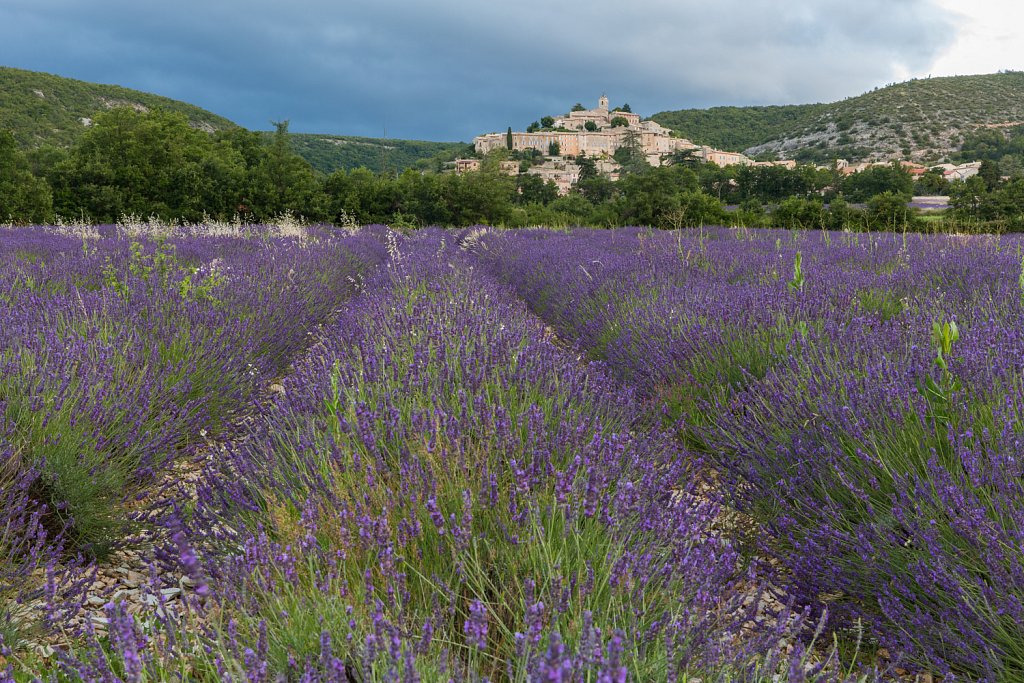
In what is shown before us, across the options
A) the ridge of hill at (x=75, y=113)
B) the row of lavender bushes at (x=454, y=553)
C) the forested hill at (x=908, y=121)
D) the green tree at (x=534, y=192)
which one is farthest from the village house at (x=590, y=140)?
the row of lavender bushes at (x=454, y=553)

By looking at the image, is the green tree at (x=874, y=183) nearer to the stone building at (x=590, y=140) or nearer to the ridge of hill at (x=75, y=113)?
the ridge of hill at (x=75, y=113)

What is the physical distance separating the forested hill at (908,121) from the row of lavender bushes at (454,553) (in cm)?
8165

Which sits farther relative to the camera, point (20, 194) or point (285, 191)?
point (285, 191)

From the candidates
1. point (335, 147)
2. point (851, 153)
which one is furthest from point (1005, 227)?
point (335, 147)

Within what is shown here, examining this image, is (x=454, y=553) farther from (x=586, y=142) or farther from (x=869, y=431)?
(x=586, y=142)

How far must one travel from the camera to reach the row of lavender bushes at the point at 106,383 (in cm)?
201

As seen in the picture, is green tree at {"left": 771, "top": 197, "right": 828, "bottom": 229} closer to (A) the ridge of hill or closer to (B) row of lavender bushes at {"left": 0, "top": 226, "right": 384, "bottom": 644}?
(B) row of lavender bushes at {"left": 0, "top": 226, "right": 384, "bottom": 644}

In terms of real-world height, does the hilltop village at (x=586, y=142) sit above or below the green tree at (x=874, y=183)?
above

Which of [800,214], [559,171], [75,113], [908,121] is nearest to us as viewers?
[800,214]

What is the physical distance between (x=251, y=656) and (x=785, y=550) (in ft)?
5.51

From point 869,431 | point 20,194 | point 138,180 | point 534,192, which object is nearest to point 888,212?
point 869,431

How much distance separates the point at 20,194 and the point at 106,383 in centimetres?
2010

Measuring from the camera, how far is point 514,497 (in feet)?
5.18

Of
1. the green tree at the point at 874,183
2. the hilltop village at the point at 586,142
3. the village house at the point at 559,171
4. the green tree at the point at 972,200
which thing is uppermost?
the hilltop village at the point at 586,142
